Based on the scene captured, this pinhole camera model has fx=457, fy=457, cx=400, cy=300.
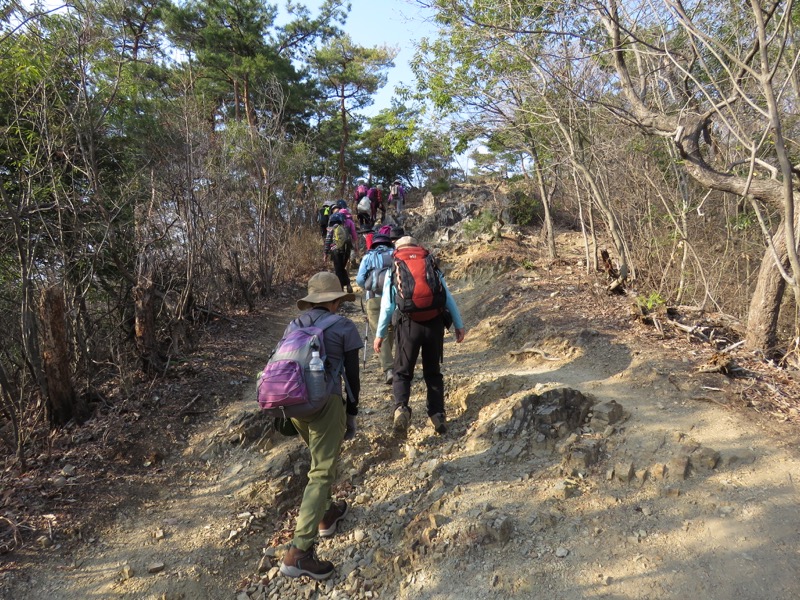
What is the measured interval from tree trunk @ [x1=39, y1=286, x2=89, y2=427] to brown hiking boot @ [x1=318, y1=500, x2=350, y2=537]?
9.15ft

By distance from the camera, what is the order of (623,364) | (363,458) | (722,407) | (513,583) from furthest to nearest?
1. (623,364)
2. (363,458)
3. (722,407)
4. (513,583)

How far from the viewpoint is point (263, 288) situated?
9.24 metres

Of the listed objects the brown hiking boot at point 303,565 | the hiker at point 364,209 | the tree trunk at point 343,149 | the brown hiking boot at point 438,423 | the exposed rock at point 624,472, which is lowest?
the brown hiking boot at point 303,565

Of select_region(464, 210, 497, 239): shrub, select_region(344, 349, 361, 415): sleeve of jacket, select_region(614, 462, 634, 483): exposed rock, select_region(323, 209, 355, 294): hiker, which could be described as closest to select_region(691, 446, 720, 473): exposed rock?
select_region(614, 462, 634, 483): exposed rock

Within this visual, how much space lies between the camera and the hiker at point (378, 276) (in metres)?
5.05

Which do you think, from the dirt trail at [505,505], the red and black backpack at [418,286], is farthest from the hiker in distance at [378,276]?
the red and black backpack at [418,286]

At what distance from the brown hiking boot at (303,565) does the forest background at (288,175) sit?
2.49 m

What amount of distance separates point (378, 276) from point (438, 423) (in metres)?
1.75

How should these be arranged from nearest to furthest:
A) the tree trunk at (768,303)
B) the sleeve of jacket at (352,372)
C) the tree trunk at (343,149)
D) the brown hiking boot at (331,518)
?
the sleeve of jacket at (352,372) < the brown hiking boot at (331,518) < the tree trunk at (768,303) < the tree trunk at (343,149)

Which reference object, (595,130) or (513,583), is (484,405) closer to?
(513,583)

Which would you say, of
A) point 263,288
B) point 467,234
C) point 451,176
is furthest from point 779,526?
point 451,176

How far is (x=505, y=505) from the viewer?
3.07 meters

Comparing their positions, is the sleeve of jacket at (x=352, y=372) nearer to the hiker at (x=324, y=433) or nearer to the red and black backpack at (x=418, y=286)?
the hiker at (x=324, y=433)

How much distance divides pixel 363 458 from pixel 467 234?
10.4m
